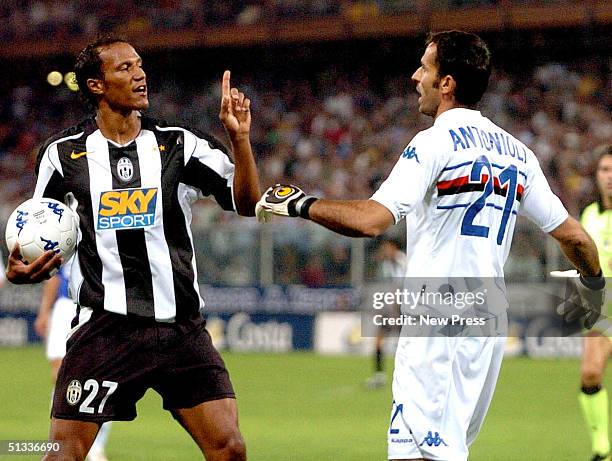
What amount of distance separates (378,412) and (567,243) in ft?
25.3

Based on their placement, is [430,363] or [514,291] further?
[514,291]

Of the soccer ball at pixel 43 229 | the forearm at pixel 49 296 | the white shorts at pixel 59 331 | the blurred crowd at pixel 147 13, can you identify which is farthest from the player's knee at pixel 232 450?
the blurred crowd at pixel 147 13

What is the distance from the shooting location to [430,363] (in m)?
4.75

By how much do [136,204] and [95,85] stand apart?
63 cm

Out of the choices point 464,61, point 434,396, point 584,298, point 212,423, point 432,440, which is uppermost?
point 464,61

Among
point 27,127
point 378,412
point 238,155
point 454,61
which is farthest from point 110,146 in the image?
point 27,127

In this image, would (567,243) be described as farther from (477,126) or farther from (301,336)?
(301,336)

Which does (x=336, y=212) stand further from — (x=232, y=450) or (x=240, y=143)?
(x=232, y=450)

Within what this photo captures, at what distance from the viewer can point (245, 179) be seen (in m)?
5.38

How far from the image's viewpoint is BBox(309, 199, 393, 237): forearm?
4.41 metres

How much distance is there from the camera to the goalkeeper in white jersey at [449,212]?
15.3 feet

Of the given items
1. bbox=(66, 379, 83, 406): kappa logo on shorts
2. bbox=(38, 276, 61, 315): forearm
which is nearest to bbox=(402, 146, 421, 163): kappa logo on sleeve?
bbox=(66, 379, 83, 406): kappa logo on shorts

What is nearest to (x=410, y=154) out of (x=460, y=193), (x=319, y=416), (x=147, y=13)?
(x=460, y=193)

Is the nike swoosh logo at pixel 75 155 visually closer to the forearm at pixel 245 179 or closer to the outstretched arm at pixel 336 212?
the forearm at pixel 245 179
